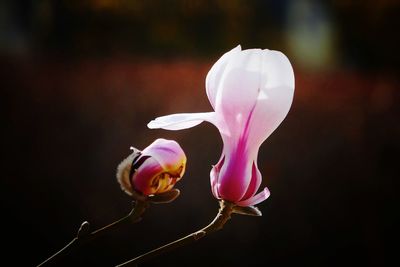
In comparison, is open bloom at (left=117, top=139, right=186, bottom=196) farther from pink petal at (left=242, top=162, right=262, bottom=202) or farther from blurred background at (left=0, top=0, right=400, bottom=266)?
blurred background at (left=0, top=0, right=400, bottom=266)

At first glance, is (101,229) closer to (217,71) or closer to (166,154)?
(166,154)

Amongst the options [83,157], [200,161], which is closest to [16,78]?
[83,157]

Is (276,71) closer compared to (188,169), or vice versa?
(276,71)

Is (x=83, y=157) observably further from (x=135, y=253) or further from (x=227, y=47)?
(x=227, y=47)

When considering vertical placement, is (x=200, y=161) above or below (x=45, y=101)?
below

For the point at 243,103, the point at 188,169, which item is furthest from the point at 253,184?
the point at 188,169

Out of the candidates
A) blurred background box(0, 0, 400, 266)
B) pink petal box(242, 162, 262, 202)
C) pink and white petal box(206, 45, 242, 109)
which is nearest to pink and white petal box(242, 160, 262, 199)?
pink petal box(242, 162, 262, 202)

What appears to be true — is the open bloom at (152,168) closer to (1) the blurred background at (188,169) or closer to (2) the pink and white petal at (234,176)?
(2) the pink and white petal at (234,176)
